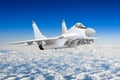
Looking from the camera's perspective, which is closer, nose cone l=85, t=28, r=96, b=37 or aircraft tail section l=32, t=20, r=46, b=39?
nose cone l=85, t=28, r=96, b=37

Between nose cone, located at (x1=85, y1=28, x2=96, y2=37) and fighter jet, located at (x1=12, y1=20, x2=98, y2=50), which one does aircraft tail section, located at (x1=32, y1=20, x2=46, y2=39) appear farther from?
nose cone, located at (x1=85, y1=28, x2=96, y2=37)

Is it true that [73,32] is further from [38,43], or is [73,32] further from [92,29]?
[38,43]

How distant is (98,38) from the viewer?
103 feet

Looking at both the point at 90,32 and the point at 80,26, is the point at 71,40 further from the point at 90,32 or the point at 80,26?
the point at 80,26

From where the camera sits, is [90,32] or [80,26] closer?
[90,32]

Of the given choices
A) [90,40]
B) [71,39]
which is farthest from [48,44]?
[90,40]

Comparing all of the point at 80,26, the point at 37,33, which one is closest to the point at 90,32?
the point at 80,26

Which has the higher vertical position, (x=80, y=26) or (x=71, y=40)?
(x=80, y=26)

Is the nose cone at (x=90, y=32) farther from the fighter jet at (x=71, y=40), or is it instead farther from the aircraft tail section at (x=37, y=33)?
the aircraft tail section at (x=37, y=33)

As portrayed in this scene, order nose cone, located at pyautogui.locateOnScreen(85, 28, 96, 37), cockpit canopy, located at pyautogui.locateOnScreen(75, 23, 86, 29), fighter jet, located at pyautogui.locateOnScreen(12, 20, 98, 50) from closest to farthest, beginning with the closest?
1. fighter jet, located at pyautogui.locateOnScreen(12, 20, 98, 50)
2. nose cone, located at pyautogui.locateOnScreen(85, 28, 96, 37)
3. cockpit canopy, located at pyautogui.locateOnScreen(75, 23, 86, 29)

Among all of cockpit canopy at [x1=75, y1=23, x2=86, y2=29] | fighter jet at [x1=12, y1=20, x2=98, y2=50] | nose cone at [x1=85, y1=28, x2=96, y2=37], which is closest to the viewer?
fighter jet at [x1=12, y1=20, x2=98, y2=50]

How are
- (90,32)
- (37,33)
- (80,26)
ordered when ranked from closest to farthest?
(90,32) → (80,26) → (37,33)

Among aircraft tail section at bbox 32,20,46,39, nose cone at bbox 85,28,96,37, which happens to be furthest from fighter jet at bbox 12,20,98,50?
aircraft tail section at bbox 32,20,46,39

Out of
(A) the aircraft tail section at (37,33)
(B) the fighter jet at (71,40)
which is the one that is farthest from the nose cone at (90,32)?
(A) the aircraft tail section at (37,33)
